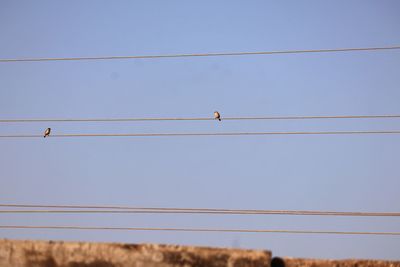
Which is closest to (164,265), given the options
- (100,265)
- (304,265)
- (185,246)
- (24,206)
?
(185,246)

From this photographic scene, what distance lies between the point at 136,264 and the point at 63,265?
21.3 inches

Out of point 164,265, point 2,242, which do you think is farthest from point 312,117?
point 2,242

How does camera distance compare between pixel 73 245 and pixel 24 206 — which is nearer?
pixel 73 245

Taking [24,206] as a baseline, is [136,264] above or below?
below

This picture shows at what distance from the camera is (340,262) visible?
2844mm

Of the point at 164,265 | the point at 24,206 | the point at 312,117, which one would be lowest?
the point at 164,265

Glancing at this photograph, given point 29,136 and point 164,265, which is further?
point 29,136

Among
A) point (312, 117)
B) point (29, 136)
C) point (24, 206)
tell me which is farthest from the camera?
point (29, 136)

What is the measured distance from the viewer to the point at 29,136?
8430mm

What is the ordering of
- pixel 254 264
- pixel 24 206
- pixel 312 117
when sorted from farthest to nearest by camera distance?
pixel 24 206 → pixel 312 117 → pixel 254 264

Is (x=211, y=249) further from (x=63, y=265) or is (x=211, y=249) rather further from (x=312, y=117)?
(x=312, y=117)

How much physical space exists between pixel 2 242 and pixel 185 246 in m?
1.37

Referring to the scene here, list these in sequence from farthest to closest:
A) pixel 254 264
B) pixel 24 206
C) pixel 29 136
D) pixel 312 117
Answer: pixel 29 136 → pixel 24 206 → pixel 312 117 → pixel 254 264

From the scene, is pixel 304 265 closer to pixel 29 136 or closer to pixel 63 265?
pixel 63 265
